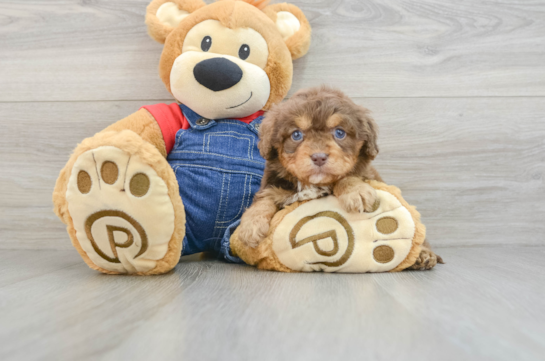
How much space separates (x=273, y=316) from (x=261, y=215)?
0.41 metres

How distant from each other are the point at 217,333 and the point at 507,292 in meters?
0.64

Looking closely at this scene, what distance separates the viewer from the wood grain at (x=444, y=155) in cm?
153

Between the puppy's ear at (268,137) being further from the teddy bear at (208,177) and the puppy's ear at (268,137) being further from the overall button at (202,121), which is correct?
the overall button at (202,121)

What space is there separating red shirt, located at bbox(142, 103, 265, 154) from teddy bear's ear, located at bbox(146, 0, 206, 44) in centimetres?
27

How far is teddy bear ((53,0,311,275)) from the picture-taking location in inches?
36.6

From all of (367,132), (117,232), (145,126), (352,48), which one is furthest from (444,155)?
(117,232)

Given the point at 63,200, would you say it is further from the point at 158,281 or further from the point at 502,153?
the point at 502,153

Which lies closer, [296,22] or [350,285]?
[350,285]

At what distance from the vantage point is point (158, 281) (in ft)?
3.03

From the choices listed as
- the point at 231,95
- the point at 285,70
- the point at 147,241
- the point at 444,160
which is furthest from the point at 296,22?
the point at 147,241

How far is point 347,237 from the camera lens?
3.22 feet

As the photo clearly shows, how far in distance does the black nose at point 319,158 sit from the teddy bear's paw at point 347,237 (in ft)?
0.43

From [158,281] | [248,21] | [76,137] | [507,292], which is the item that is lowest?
[158,281]

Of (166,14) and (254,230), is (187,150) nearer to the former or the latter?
(254,230)
